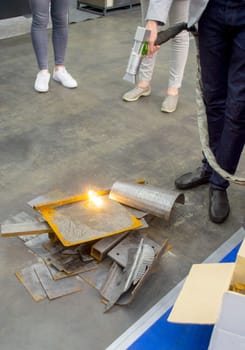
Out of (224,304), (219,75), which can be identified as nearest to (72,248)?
(224,304)

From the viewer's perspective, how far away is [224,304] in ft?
3.01

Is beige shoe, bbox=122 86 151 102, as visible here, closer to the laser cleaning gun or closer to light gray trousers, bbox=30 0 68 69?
light gray trousers, bbox=30 0 68 69

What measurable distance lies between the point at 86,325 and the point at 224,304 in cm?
54

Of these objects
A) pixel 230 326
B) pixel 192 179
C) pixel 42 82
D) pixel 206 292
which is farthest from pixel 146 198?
pixel 42 82

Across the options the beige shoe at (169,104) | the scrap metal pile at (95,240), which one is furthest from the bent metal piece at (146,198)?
the beige shoe at (169,104)

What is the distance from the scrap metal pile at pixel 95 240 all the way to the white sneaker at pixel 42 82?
1.25 m

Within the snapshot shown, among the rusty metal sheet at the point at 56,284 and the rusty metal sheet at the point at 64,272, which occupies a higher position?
the rusty metal sheet at the point at 64,272

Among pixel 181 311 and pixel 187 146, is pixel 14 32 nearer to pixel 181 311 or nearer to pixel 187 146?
pixel 187 146

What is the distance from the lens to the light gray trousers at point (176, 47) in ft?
7.49

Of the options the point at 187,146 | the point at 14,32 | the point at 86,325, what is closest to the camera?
the point at 86,325

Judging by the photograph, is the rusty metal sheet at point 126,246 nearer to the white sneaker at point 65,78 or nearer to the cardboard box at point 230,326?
the cardboard box at point 230,326

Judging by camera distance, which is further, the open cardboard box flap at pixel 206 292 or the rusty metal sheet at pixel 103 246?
the rusty metal sheet at pixel 103 246

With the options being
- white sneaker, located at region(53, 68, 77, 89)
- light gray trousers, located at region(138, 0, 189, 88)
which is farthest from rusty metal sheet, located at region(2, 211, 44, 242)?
white sneaker, located at region(53, 68, 77, 89)

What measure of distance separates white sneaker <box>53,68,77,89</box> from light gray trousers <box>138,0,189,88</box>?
49 centimetres
